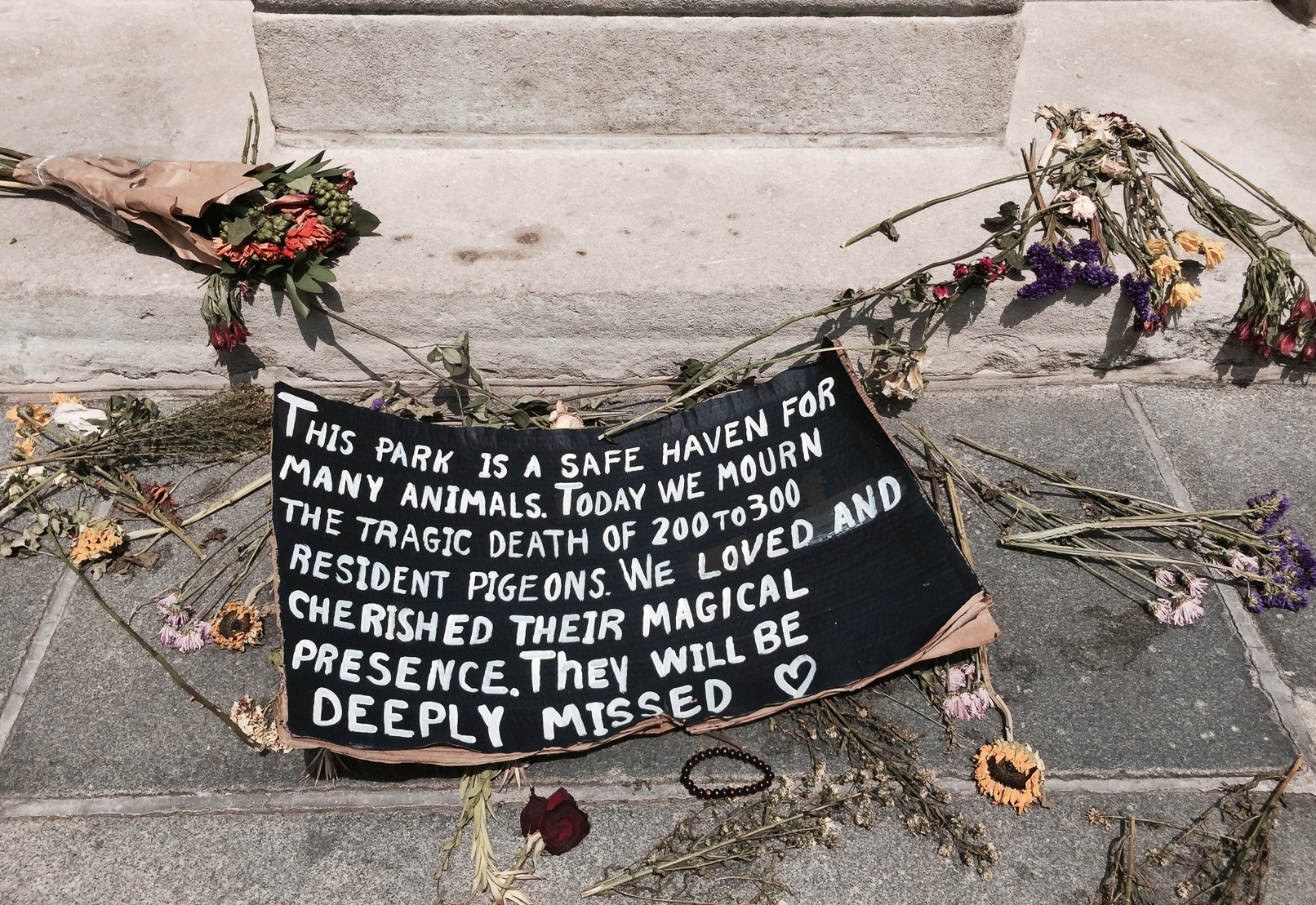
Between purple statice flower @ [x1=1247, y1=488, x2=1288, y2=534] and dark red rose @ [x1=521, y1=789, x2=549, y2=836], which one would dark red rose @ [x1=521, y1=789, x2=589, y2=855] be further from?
purple statice flower @ [x1=1247, y1=488, x2=1288, y2=534]

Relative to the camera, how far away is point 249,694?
7.92 ft

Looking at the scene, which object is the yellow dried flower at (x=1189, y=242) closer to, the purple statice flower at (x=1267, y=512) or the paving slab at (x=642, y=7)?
the purple statice flower at (x=1267, y=512)

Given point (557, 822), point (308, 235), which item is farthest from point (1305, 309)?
point (308, 235)

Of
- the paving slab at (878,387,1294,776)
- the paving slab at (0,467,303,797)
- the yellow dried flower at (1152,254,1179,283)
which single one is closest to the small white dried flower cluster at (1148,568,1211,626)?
the paving slab at (878,387,1294,776)

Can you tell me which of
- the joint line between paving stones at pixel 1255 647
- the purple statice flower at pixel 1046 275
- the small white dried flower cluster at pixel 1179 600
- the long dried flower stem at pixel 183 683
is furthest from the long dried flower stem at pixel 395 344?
the joint line between paving stones at pixel 1255 647

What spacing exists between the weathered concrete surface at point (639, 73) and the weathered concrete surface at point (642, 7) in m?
0.02

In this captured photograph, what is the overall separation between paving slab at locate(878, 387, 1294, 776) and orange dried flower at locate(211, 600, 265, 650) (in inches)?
68.9

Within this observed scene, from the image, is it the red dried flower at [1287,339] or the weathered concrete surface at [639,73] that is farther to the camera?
the weathered concrete surface at [639,73]

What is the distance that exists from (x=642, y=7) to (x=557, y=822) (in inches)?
98.7

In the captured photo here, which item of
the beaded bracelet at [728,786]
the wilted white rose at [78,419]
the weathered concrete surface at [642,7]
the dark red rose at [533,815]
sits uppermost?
the weathered concrete surface at [642,7]

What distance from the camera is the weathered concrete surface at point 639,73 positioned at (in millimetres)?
3160

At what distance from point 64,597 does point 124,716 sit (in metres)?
0.51

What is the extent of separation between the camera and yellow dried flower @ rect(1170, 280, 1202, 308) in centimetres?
296

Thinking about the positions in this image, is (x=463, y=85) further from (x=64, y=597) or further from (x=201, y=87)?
(x=64, y=597)
